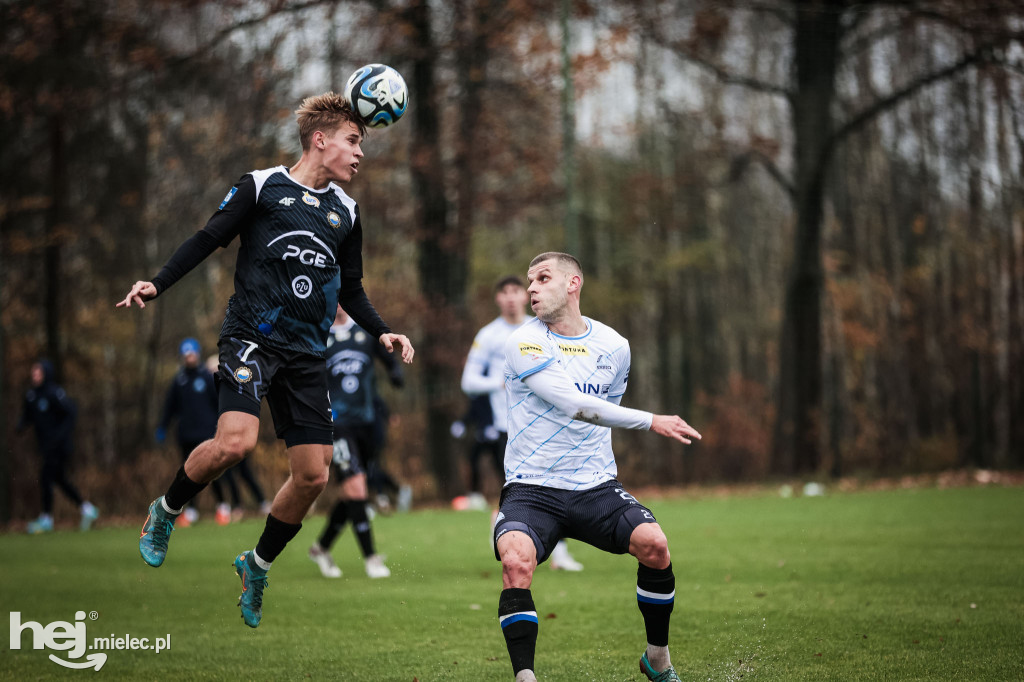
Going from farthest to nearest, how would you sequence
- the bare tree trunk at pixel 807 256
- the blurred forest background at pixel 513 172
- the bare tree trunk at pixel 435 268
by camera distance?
1. the bare tree trunk at pixel 807 256
2. the bare tree trunk at pixel 435 268
3. the blurred forest background at pixel 513 172

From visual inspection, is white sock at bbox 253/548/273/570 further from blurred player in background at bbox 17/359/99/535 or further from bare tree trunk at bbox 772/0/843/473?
bare tree trunk at bbox 772/0/843/473

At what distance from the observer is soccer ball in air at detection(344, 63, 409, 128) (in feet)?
18.0

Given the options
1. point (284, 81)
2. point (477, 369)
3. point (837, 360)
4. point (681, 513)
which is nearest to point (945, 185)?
point (837, 360)

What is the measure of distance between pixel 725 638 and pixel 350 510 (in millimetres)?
4002

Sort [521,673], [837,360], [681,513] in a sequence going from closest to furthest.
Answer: [521,673], [681,513], [837,360]

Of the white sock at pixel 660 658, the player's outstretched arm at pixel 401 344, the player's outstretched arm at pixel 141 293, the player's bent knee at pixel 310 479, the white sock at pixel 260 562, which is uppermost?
the player's outstretched arm at pixel 141 293

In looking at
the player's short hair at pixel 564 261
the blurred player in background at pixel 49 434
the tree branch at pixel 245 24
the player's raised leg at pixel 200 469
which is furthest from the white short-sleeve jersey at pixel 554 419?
the tree branch at pixel 245 24

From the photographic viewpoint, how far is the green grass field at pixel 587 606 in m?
5.36

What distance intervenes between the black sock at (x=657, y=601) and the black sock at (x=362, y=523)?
4661 millimetres

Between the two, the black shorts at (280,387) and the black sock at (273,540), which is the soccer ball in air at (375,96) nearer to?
the black shorts at (280,387)

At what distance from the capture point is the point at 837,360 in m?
26.0

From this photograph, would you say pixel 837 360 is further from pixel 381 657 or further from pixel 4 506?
pixel 381 657

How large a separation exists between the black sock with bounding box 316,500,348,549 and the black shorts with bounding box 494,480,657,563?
4553mm

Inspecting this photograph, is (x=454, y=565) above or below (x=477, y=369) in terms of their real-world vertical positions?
below
